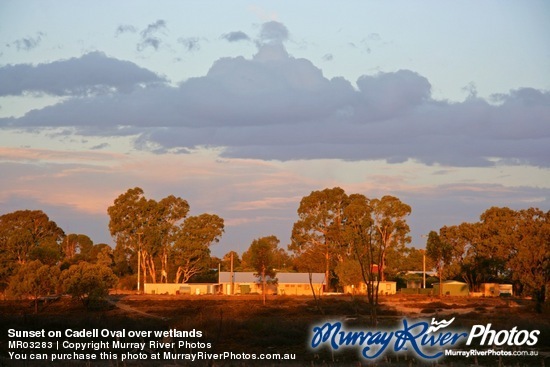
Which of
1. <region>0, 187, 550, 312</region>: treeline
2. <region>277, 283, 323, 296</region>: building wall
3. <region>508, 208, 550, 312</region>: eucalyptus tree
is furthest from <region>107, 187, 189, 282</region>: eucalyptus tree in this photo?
<region>508, 208, 550, 312</region>: eucalyptus tree

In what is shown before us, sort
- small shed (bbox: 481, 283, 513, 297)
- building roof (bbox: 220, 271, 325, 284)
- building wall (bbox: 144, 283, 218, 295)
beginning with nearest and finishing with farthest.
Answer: small shed (bbox: 481, 283, 513, 297), building wall (bbox: 144, 283, 218, 295), building roof (bbox: 220, 271, 325, 284)

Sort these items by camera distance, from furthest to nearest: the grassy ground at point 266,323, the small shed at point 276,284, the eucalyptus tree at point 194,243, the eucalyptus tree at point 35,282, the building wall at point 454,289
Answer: the eucalyptus tree at point 194,243 < the small shed at point 276,284 < the building wall at point 454,289 < the eucalyptus tree at point 35,282 < the grassy ground at point 266,323

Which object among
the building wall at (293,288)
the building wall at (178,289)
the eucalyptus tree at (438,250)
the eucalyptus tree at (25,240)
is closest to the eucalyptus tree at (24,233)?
the eucalyptus tree at (25,240)

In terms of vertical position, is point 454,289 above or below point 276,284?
below

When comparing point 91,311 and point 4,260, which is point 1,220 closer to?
point 4,260

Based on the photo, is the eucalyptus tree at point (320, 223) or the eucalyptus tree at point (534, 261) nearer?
the eucalyptus tree at point (534, 261)

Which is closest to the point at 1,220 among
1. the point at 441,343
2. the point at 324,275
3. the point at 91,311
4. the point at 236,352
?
the point at 324,275

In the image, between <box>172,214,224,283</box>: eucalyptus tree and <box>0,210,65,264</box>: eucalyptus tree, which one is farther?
<box>172,214,224,283</box>: eucalyptus tree

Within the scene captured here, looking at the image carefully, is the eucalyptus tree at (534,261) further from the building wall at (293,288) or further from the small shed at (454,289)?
the building wall at (293,288)

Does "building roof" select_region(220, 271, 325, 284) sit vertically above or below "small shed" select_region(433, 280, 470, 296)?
above

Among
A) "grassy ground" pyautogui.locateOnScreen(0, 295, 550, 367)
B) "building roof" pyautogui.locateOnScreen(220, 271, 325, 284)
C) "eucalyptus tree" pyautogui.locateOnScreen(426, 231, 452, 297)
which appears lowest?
"grassy ground" pyautogui.locateOnScreen(0, 295, 550, 367)

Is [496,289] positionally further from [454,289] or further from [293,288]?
[293,288]

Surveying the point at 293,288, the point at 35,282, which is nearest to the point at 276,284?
the point at 293,288

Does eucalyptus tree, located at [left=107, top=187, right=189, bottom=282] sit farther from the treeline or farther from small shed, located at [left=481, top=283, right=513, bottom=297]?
small shed, located at [left=481, top=283, right=513, bottom=297]
